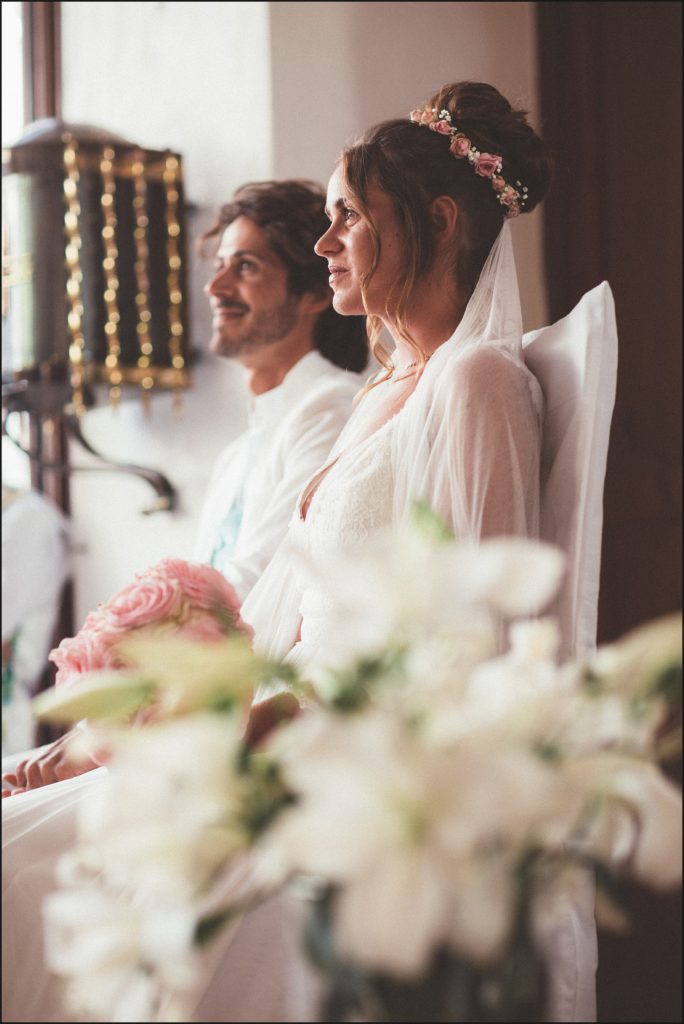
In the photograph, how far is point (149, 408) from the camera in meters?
3.22

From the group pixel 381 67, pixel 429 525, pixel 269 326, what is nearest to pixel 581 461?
pixel 429 525

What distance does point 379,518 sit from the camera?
1738 millimetres

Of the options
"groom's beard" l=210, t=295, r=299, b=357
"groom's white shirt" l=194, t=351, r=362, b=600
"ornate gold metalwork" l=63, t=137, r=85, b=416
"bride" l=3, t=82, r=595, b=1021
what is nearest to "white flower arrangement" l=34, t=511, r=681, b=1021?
"bride" l=3, t=82, r=595, b=1021

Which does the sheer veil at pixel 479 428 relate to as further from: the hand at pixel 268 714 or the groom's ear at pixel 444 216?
the hand at pixel 268 714

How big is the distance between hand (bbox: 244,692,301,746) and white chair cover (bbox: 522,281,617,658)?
340 millimetres

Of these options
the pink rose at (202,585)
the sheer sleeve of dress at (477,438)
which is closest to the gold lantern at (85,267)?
the sheer sleeve of dress at (477,438)

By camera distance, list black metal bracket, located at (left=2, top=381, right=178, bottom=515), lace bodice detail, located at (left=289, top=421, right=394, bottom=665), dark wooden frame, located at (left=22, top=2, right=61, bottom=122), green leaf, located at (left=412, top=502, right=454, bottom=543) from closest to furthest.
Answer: green leaf, located at (left=412, top=502, right=454, bottom=543), lace bodice detail, located at (left=289, top=421, right=394, bottom=665), black metal bracket, located at (left=2, top=381, right=178, bottom=515), dark wooden frame, located at (left=22, top=2, right=61, bottom=122)

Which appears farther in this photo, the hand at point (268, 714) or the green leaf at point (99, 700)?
the hand at point (268, 714)

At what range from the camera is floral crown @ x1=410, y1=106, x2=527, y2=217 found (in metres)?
1.87

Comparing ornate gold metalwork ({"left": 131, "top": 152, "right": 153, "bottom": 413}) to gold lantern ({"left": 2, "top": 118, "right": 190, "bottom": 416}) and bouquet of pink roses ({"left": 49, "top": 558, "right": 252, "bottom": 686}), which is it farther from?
bouquet of pink roses ({"left": 49, "top": 558, "right": 252, "bottom": 686})

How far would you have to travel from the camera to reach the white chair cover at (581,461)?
155 centimetres

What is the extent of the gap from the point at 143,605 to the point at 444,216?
926mm

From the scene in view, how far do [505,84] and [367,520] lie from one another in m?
1.67

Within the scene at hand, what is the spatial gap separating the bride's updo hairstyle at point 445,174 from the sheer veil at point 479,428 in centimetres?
9
